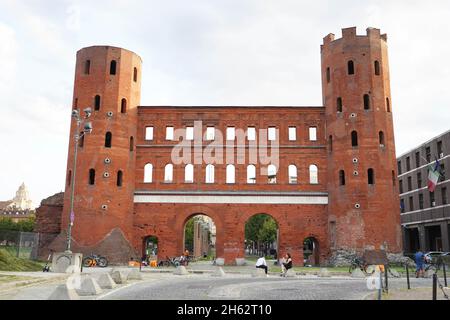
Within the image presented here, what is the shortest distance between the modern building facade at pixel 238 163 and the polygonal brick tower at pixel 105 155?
3.4 inches

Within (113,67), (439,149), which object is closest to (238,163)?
(113,67)

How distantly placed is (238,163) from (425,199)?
24426 mm

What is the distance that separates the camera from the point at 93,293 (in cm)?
1323

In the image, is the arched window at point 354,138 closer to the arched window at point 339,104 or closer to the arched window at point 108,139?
the arched window at point 339,104

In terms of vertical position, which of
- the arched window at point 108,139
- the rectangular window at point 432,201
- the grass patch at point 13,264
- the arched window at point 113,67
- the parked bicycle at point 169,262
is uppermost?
the arched window at point 113,67

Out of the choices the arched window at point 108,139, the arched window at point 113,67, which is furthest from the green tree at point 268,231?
the arched window at point 113,67

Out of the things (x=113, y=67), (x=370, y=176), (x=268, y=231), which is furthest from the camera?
(x=268, y=231)

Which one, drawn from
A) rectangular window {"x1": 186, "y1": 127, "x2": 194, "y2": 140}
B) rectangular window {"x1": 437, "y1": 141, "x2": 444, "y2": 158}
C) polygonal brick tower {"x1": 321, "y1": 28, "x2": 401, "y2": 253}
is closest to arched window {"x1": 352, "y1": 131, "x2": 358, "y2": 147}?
polygonal brick tower {"x1": 321, "y1": 28, "x2": 401, "y2": 253}

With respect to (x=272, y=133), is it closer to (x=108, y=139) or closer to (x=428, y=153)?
(x=108, y=139)

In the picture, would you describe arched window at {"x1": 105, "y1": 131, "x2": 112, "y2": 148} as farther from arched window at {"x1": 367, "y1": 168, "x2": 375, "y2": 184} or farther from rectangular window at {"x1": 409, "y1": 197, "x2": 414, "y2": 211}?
rectangular window at {"x1": 409, "y1": 197, "x2": 414, "y2": 211}

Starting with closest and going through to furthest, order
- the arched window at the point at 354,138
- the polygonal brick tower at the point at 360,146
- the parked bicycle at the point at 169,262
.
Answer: the parked bicycle at the point at 169,262 → the polygonal brick tower at the point at 360,146 → the arched window at the point at 354,138

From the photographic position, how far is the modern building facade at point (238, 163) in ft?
120

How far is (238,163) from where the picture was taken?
39031 mm

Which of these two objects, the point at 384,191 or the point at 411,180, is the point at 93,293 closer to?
the point at 384,191
